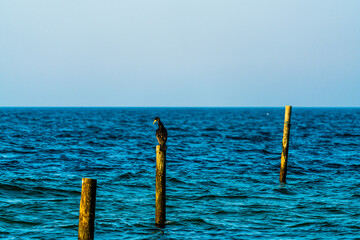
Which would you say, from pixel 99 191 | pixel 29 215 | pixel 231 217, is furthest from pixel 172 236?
pixel 99 191

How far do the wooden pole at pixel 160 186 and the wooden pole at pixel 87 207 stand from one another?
2.78 meters

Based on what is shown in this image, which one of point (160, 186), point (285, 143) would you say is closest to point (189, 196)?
point (160, 186)

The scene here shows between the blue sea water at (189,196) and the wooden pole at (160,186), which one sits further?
the blue sea water at (189,196)

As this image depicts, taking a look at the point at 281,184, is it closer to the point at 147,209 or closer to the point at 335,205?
the point at 335,205

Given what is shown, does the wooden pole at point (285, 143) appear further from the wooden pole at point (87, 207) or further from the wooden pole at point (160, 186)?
the wooden pole at point (87, 207)

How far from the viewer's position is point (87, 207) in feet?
29.7

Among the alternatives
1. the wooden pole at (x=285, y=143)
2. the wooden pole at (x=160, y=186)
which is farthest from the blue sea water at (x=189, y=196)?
the wooden pole at (x=285, y=143)

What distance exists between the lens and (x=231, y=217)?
1354 cm

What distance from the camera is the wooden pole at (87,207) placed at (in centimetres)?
897

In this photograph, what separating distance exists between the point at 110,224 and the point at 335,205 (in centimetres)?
742

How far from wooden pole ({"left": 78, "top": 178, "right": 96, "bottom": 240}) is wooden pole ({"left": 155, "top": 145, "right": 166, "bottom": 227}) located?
9.12 ft

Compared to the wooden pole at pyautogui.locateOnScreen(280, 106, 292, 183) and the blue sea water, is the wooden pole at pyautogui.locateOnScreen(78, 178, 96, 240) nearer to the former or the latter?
the blue sea water

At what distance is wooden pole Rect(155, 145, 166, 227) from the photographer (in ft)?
38.2

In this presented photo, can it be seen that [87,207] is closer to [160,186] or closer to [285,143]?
[160,186]
